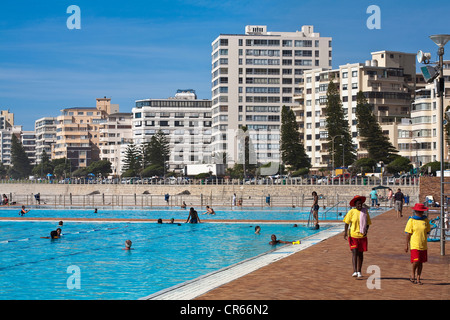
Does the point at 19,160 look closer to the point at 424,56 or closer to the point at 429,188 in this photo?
the point at 429,188

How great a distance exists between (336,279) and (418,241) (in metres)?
2.01

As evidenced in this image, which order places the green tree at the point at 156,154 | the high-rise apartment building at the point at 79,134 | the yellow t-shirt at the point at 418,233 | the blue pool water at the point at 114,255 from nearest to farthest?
1. the yellow t-shirt at the point at 418,233
2. the blue pool water at the point at 114,255
3. the green tree at the point at 156,154
4. the high-rise apartment building at the point at 79,134

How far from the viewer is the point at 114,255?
24859 mm

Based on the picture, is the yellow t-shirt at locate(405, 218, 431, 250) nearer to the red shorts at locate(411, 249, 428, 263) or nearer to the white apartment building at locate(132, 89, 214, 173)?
the red shorts at locate(411, 249, 428, 263)

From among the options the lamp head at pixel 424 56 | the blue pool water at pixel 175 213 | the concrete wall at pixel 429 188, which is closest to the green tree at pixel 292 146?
the blue pool water at pixel 175 213

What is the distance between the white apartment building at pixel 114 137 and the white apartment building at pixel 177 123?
9.43 metres

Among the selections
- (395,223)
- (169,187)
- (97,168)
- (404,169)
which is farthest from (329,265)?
(97,168)

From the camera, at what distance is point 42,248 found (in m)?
27.8

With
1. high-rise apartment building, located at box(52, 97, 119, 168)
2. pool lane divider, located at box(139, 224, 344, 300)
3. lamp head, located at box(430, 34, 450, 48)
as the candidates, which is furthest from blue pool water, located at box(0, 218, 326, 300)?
high-rise apartment building, located at box(52, 97, 119, 168)

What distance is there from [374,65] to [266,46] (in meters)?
27.9

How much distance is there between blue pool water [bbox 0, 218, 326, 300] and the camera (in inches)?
698

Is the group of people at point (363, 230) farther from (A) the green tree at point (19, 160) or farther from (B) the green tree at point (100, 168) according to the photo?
(A) the green tree at point (19, 160)

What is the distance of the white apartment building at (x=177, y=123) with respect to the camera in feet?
456

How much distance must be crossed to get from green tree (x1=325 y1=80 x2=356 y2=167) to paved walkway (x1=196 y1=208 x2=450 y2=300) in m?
62.9
